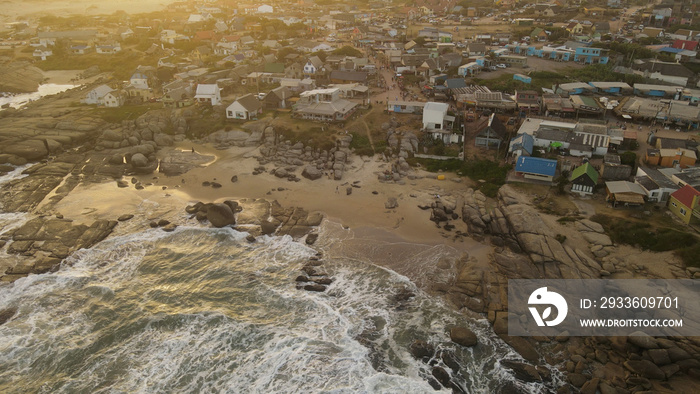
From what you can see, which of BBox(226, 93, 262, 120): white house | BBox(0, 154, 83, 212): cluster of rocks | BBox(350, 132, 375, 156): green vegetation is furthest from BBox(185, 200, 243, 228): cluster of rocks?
BBox(226, 93, 262, 120): white house

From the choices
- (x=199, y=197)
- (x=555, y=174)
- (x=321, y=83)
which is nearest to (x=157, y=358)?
(x=199, y=197)

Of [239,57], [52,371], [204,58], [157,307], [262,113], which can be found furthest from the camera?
[204,58]

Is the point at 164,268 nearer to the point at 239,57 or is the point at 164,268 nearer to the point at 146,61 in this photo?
the point at 239,57

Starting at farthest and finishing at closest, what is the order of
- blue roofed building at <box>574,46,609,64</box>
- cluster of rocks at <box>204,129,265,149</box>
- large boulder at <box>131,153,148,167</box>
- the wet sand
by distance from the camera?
blue roofed building at <box>574,46,609,64</box> → cluster of rocks at <box>204,129,265,149</box> → large boulder at <box>131,153,148,167</box> → the wet sand

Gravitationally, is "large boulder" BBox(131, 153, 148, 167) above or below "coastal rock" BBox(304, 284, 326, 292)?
above

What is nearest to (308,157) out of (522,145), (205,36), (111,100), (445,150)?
(445,150)

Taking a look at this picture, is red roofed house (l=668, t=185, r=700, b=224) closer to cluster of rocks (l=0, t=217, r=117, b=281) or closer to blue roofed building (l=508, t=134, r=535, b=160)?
blue roofed building (l=508, t=134, r=535, b=160)
